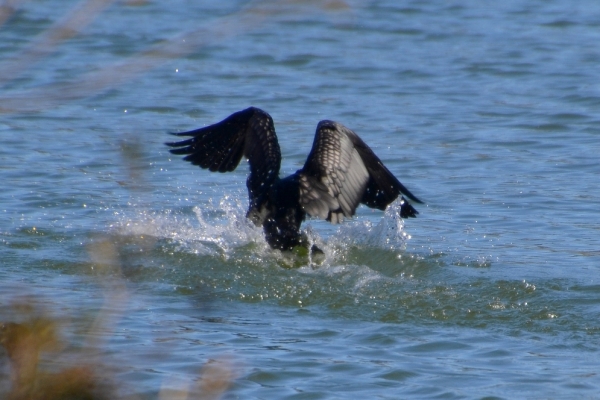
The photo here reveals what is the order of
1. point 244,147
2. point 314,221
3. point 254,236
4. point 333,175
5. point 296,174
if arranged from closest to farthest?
point 333,175
point 296,174
point 254,236
point 244,147
point 314,221

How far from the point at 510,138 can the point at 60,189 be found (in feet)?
16.1

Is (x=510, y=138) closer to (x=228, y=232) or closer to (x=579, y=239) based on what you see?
(x=579, y=239)

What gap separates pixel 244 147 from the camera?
803cm

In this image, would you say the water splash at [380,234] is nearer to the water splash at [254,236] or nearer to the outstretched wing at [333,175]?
the water splash at [254,236]

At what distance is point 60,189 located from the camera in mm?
9242

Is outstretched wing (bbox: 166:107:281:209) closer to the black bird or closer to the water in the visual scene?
the black bird

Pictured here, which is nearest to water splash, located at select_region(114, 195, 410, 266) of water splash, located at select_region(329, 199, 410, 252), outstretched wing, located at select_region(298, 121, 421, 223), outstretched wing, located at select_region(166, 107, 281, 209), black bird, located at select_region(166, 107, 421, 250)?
water splash, located at select_region(329, 199, 410, 252)

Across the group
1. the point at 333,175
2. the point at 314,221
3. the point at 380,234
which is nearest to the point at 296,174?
the point at 333,175

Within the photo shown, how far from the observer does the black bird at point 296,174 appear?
681 centimetres

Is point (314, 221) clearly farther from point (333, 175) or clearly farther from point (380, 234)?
point (333, 175)

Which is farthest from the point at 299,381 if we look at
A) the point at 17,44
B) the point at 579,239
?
the point at 17,44

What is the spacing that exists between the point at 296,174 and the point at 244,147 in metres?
0.86

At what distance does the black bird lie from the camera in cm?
681

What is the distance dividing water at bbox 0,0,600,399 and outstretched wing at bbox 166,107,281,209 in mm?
404
